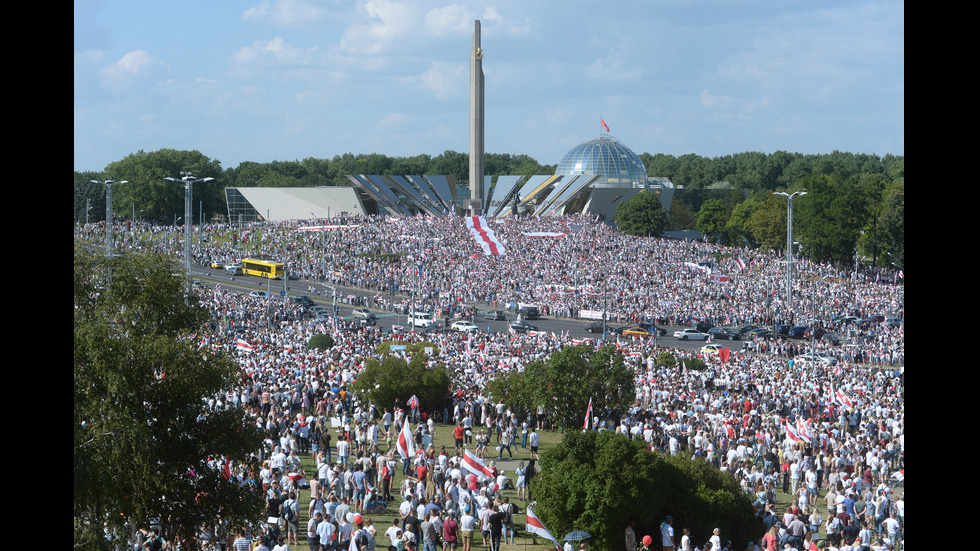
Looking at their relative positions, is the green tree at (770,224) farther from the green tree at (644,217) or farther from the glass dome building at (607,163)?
the glass dome building at (607,163)

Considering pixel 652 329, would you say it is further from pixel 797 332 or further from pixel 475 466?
pixel 475 466

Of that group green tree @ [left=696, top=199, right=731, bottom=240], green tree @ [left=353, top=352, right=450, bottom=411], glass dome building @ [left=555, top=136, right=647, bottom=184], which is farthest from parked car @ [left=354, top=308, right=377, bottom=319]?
glass dome building @ [left=555, top=136, right=647, bottom=184]

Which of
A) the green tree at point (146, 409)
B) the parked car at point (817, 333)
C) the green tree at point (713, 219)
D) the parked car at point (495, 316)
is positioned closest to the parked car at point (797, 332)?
the parked car at point (817, 333)

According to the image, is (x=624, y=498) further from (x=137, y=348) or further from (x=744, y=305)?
(x=744, y=305)

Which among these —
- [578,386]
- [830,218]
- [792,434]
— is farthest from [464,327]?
[830,218]

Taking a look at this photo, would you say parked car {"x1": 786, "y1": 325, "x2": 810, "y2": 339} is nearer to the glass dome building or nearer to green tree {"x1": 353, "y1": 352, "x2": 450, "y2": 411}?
green tree {"x1": 353, "y1": 352, "x2": 450, "y2": 411}
